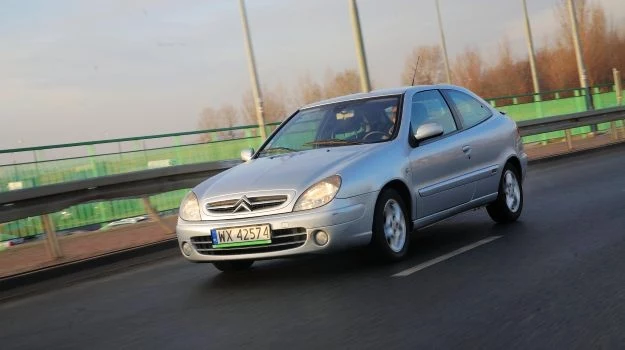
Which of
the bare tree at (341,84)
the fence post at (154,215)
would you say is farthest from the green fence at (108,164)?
the bare tree at (341,84)

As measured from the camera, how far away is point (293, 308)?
16.0 feet

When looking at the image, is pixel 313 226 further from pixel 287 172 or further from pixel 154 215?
pixel 154 215

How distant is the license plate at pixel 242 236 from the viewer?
5.53 m

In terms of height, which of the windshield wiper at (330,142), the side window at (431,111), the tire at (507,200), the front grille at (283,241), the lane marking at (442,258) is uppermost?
the side window at (431,111)

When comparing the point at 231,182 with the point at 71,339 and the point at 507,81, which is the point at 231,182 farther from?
the point at 507,81

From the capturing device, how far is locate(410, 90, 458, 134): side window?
6848mm

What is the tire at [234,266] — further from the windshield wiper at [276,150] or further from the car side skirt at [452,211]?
the car side skirt at [452,211]

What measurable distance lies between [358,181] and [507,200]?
283cm

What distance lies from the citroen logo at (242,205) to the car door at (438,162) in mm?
1561

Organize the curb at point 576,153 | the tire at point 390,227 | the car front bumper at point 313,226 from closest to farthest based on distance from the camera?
the car front bumper at point 313,226 → the tire at point 390,227 → the curb at point 576,153

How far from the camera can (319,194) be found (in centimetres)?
558

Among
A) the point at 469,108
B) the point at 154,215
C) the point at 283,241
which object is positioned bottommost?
the point at 283,241

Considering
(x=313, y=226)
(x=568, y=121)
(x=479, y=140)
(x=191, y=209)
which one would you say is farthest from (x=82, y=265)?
(x=568, y=121)

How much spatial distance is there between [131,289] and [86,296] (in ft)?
1.29
